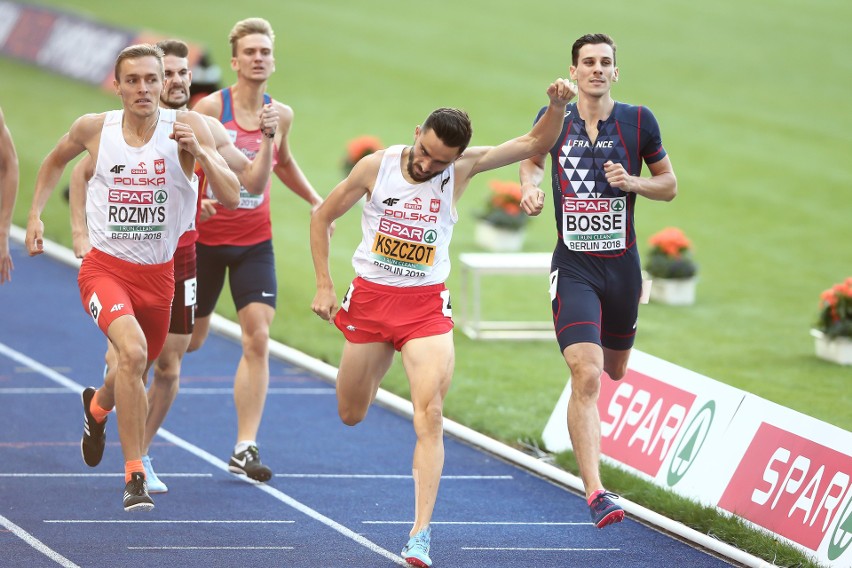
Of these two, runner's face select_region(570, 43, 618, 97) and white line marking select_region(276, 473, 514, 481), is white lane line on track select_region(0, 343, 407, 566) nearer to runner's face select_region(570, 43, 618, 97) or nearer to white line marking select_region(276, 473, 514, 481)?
white line marking select_region(276, 473, 514, 481)

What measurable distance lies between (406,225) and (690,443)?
97.0 inches

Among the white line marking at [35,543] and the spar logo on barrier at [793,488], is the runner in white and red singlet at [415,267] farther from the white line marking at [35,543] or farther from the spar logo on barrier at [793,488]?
the spar logo on barrier at [793,488]

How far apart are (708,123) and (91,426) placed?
18.2m

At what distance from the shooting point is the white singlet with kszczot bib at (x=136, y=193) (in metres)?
7.08

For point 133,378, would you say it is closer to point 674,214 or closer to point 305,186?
point 305,186

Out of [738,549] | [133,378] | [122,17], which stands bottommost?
[738,549]

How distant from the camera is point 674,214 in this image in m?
19.4

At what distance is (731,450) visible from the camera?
7.93 metres

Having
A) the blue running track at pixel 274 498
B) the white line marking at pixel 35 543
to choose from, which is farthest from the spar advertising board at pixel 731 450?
the white line marking at pixel 35 543

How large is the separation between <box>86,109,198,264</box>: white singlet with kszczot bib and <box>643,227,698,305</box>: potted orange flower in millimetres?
8316

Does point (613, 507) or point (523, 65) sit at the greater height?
point (523, 65)

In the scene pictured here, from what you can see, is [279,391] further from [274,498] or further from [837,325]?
[837,325]

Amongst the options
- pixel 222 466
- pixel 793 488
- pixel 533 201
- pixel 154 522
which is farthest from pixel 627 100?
pixel 154 522

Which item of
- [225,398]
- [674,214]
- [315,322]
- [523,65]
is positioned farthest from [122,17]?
[225,398]
